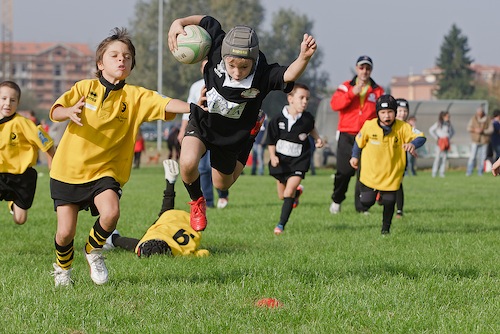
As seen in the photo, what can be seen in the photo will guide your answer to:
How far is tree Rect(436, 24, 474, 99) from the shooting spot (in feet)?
353

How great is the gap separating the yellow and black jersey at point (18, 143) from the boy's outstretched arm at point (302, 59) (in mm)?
3207

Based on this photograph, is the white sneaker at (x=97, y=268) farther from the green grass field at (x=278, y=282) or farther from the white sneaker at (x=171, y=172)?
the white sneaker at (x=171, y=172)

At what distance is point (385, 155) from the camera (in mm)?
10281

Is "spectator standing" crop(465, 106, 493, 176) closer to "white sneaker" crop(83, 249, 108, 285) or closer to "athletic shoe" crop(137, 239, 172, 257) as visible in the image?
"athletic shoe" crop(137, 239, 172, 257)

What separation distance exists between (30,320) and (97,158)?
1526mm

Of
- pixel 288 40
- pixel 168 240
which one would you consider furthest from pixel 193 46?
pixel 288 40

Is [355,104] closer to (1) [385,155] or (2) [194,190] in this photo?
(1) [385,155]

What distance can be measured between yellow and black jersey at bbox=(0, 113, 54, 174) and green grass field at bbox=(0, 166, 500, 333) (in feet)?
3.01

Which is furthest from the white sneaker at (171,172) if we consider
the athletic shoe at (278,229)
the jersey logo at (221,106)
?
the jersey logo at (221,106)

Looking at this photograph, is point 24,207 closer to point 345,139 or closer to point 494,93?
point 345,139

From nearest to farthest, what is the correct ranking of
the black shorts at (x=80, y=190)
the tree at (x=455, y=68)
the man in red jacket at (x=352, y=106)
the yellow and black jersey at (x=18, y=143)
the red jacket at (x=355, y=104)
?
1. the black shorts at (x=80, y=190)
2. the yellow and black jersey at (x=18, y=143)
3. the man in red jacket at (x=352, y=106)
4. the red jacket at (x=355, y=104)
5. the tree at (x=455, y=68)

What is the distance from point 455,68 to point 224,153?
109 metres

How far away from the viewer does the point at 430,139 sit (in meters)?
35.6

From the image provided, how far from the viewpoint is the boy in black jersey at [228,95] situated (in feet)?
21.0
